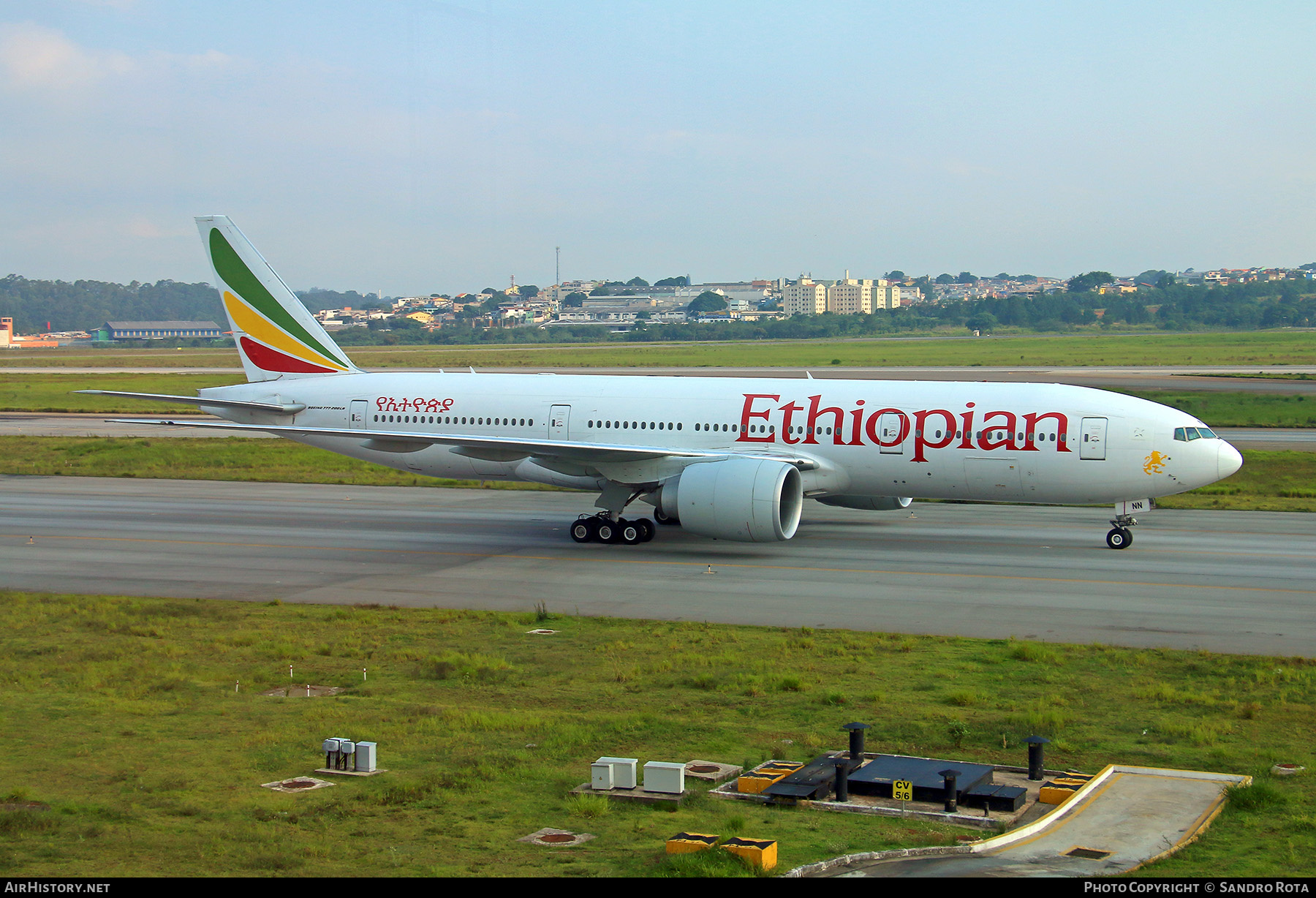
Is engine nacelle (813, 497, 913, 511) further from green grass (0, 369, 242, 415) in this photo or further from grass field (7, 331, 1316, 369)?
grass field (7, 331, 1316, 369)

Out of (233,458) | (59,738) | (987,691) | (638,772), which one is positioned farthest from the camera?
(233,458)

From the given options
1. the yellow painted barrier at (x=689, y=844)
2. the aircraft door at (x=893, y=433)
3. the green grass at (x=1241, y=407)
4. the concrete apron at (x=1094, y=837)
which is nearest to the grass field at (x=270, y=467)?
the aircraft door at (x=893, y=433)

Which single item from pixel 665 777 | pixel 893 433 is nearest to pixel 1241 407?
pixel 893 433

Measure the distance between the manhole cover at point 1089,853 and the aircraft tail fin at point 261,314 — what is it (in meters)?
29.2

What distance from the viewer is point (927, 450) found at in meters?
28.3

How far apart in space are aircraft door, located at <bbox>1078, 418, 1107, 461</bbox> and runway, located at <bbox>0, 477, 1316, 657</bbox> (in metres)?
2.28

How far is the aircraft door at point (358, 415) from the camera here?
111ft

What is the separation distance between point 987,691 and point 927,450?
42.0ft

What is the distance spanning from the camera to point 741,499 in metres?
26.8

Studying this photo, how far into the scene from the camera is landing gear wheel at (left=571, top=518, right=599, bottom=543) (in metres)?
29.8

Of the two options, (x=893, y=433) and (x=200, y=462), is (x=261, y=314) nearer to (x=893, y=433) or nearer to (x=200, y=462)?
(x=200, y=462)

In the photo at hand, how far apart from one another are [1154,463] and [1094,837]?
1877 centimetres
